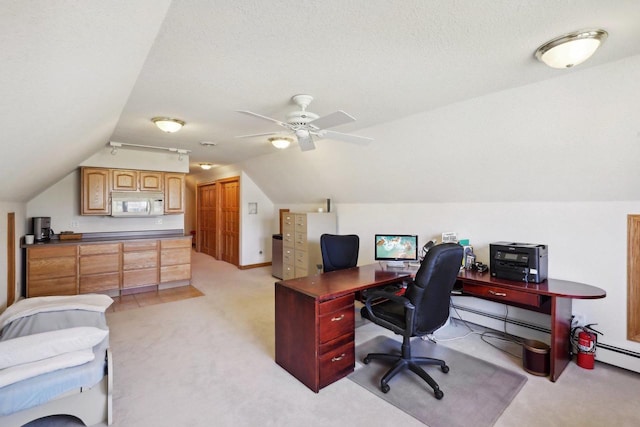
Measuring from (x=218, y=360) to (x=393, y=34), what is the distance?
121 inches

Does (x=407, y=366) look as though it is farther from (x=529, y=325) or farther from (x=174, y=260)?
(x=174, y=260)

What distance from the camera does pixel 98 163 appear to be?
4.85 m

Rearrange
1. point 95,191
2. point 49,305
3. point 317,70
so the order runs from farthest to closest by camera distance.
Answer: point 95,191 → point 49,305 → point 317,70

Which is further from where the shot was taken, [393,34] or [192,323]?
Answer: [192,323]

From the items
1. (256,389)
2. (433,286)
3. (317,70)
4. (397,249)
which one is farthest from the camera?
(397,249)

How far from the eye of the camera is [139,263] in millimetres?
4957

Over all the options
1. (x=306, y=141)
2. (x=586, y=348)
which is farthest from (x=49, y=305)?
(x=586, y=348)

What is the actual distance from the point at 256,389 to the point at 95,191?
4292 millimetres

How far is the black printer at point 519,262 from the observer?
9.34 ft

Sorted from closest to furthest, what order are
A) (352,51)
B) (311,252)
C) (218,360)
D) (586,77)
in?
(352,51) < (586,77) < (218,360) < (311,252)

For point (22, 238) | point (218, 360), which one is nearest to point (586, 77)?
point (218, 360)

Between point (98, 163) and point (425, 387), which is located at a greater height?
point (98, 163)

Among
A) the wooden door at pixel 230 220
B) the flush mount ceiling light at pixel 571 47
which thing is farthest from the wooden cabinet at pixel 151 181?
the flush mount ceiling light at pixel 571 47

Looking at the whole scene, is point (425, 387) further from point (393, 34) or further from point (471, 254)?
point (393, 34)
